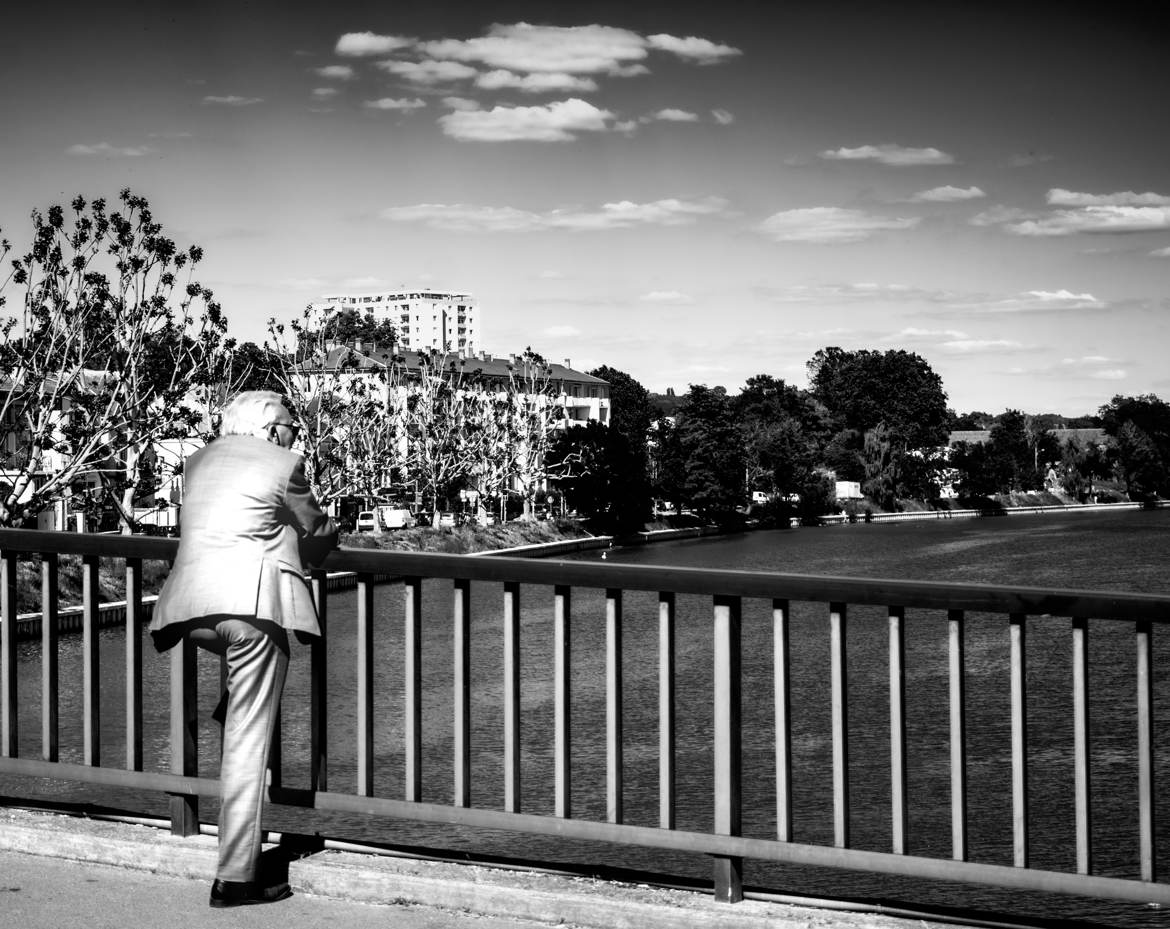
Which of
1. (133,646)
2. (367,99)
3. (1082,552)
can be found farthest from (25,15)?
(1082,552)

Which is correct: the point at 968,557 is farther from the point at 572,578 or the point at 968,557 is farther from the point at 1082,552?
the point at 572,578

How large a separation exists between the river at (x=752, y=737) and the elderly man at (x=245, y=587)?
3.86 metres

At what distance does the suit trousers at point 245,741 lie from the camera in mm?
4660

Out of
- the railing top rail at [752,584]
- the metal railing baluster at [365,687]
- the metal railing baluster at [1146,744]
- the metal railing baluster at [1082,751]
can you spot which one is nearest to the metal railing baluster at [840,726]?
the railing top rail at [752,584]

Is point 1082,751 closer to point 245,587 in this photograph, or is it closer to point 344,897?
point 344,897

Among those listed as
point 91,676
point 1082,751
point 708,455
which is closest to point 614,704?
point 1082,751

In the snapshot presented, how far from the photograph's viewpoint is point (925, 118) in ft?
437

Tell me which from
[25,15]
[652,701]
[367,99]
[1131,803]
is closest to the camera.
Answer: [1131,803]

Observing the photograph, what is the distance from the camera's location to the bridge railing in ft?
14.0

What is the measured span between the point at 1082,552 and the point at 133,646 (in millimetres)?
80127

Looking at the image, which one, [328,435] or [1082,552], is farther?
[1082,552]

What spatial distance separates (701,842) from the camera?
457 cm

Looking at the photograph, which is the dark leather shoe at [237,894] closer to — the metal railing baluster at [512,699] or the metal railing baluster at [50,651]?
the metal railing baluster at [512,699]

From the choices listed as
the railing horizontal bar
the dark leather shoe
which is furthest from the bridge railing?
the dark leather shoe
